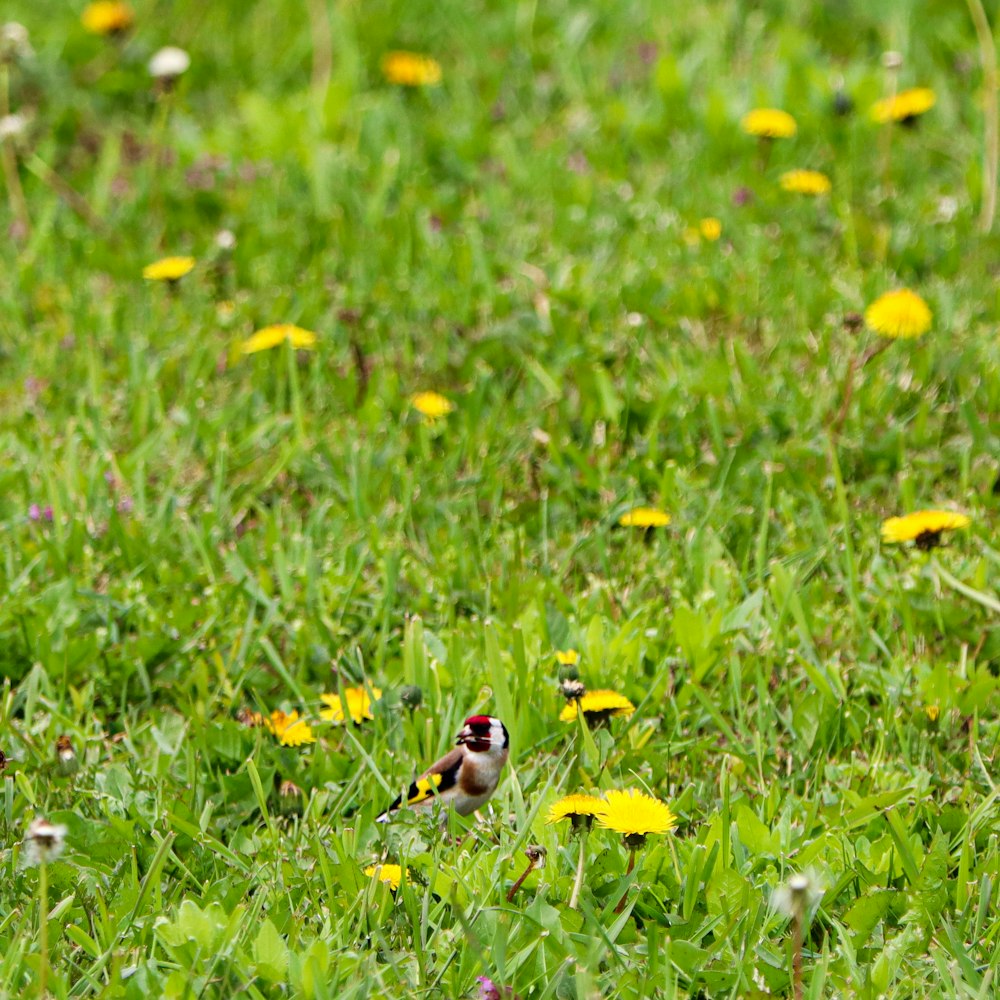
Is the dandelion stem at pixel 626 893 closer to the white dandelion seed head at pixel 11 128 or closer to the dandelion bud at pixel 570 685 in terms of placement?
the dandelion bud at pixel 570 685

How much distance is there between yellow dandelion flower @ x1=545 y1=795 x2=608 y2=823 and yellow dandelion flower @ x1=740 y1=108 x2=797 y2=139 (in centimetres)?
310

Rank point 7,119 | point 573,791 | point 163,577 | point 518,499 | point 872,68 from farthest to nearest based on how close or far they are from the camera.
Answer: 1. point 872,68
2. point 7,119
3. point 518,499
4. point 163,577
5. point 573,791

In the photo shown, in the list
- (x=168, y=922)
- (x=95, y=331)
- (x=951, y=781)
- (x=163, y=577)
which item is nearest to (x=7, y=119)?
(x=95, y=331)

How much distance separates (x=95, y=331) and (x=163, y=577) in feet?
4.03

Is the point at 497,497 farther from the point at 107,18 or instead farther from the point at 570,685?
the point at 107,18

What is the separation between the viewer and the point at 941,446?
354 cm

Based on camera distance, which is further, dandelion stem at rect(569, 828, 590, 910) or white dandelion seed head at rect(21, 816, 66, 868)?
dandelion stem at rect(569, 828, 590, 910)

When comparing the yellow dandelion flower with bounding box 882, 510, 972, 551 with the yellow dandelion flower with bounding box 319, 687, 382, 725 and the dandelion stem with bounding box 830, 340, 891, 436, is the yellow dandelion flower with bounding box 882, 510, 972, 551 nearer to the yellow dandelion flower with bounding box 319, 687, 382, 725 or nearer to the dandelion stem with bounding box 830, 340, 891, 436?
the dandelion stem with bounding box 830, 340, 891, 436

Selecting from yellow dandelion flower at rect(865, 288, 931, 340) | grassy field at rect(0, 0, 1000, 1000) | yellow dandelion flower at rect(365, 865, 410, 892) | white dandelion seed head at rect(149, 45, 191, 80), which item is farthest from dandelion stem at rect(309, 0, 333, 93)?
yellow dandelion flower at rect(365, 865, 410, 892)

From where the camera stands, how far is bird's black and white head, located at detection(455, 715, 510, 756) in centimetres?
243

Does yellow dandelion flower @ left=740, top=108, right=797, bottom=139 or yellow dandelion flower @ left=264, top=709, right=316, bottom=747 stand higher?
yellow dandelion flower @ left=740, top=108, right=797, bottom=139

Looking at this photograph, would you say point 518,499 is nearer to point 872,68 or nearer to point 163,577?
point 163,577

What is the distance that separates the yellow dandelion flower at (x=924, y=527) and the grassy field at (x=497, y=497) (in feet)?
0.07

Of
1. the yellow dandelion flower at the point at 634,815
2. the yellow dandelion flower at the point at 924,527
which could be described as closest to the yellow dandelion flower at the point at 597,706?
the yellow dandelion flower at the point at 634,815
